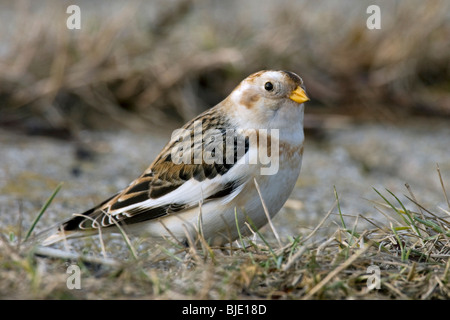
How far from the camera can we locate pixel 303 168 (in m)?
4.55

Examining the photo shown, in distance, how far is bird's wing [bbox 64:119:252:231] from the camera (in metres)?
2.83

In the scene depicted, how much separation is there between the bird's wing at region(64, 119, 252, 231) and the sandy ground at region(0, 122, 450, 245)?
0.62 meters

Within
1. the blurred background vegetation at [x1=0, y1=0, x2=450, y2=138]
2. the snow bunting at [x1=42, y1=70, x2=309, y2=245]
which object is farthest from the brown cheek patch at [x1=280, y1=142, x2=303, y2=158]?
the blurred background vegetation at [x1=0, y1=0, x2=450, y2=138]

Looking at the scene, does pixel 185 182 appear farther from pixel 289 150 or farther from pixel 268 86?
pixel 268 86

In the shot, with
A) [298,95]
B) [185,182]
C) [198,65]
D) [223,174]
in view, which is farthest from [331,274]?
[198,65]

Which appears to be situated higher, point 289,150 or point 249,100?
point 249,100

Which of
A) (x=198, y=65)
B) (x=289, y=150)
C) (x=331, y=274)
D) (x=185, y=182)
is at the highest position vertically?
(x=198, y=65)

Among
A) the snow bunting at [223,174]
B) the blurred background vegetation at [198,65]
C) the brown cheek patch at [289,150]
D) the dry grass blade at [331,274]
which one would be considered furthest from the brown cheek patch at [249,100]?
the blurred background vegetation at [198,65]

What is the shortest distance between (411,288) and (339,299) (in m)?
0.25

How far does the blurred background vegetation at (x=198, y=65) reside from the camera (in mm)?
5031

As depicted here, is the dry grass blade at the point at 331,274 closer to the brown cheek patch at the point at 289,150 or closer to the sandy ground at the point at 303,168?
the brown cheek patch at the point at 289,150

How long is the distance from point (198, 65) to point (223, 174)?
245 cm
